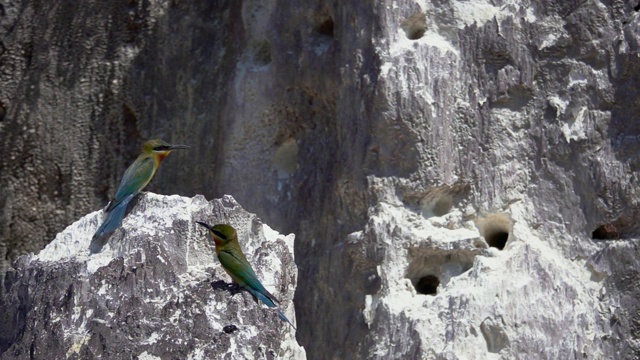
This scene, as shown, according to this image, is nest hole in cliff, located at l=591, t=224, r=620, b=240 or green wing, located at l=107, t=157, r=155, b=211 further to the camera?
nest hole in cliff, located at l=591, t=224, r=620, b=240

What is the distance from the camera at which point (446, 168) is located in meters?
6.14

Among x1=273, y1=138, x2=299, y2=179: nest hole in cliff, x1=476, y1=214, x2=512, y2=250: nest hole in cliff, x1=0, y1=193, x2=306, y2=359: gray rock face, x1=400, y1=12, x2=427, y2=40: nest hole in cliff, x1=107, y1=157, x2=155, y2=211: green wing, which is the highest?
x1=400, y1=12, x2=427, y2=40: nest hole in cliff

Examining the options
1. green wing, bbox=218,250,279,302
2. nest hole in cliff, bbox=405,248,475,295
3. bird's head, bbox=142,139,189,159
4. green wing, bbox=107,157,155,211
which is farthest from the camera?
nest hole in cliff, bbox=405,248,475,295

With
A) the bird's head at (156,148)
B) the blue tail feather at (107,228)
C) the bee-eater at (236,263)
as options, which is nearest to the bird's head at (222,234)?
the bee-eater at (236,263)

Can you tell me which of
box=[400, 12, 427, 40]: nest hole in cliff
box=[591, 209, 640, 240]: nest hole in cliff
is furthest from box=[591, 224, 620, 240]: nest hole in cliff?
box=[400, 12, 427, 40]: nest hole in cliff

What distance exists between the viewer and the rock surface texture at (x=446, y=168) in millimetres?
5949

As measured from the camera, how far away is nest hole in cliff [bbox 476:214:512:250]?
6148 mm

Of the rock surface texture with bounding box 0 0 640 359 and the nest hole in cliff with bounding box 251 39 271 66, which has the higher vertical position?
the nest hole in cliff with bounding box 251 39 271 66

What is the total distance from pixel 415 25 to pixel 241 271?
90.0 inches

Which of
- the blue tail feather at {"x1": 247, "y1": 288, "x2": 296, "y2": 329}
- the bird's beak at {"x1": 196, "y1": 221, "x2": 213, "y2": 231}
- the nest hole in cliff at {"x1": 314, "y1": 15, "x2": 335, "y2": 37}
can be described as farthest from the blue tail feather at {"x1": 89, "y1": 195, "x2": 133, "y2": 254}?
the nest hole in cliff at {"x1": 314, "y1": 15, "x2": 335, "y2": 37}

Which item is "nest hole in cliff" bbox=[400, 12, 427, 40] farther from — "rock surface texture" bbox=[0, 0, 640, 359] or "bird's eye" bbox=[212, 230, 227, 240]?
"bird's eye" bbox=[212, 230, 227, 240]

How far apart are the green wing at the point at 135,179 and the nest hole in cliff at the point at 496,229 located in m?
1.58

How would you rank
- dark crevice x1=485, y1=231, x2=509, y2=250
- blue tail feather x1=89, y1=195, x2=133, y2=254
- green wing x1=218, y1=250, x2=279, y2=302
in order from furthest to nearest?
dark crevice x1=485, y1=231, x2=509, y2=250 < blue tail feather x1=89, y1=195, x2=133, y2=254 < green wing x1=218, y1=250, x2=279, y2=302

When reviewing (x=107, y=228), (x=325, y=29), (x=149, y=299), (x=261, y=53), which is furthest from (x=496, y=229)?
(x=149, y=299)
